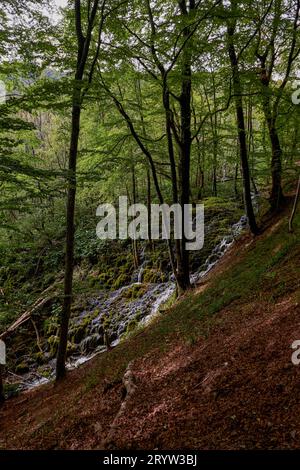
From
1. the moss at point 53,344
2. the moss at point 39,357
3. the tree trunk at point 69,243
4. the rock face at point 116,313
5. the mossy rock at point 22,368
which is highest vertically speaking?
the tree trunk at point 69,243

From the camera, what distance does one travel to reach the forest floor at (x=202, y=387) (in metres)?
3.34

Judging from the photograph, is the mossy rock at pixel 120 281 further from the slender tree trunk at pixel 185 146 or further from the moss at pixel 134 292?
the slender tree trunk at pixel 185 146

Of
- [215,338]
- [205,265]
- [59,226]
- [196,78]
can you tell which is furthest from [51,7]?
[59,226]

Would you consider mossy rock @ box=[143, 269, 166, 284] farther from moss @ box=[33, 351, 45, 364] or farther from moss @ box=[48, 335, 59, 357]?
moss @ box=[33, 351, 45, 364]

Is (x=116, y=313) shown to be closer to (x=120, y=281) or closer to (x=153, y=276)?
(x=153, y=276)

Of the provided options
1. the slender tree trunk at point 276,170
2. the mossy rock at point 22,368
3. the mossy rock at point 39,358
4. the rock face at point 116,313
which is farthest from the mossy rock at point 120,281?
the slender tree trunk at point 276,170

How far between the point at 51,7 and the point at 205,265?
1022 centimetres

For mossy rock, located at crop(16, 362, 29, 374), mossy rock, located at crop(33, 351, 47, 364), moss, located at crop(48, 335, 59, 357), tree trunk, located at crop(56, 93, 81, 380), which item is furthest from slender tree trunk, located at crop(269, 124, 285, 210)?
mossy rock, located at crop(16, 362, 29, 374)

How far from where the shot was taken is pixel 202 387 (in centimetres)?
427

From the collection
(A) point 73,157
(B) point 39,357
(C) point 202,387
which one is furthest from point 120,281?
(C) point 202,387

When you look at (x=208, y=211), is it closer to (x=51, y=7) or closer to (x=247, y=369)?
(x=51, y=7)

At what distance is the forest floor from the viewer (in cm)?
334

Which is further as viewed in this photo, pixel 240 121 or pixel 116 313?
pixel 116 313

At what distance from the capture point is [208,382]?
4.32 m
